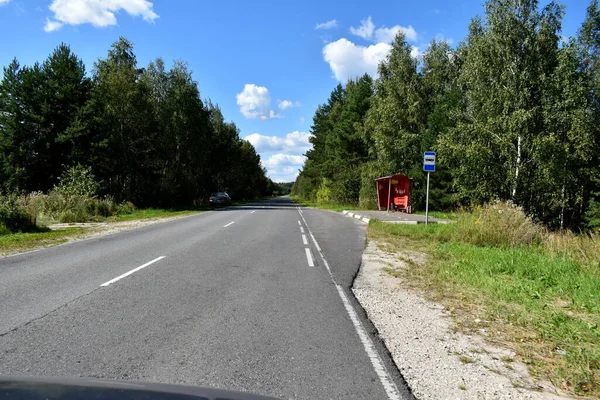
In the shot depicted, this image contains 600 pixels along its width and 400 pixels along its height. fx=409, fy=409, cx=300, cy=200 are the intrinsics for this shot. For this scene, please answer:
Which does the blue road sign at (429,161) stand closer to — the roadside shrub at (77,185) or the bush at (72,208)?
the bush at (72,208)

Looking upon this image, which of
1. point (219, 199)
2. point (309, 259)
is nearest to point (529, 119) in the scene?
point (309, 259)

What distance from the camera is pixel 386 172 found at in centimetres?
3628

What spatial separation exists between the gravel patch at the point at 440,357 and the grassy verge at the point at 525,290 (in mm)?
255

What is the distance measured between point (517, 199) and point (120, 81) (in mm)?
31396

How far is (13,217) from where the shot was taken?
15297 mm

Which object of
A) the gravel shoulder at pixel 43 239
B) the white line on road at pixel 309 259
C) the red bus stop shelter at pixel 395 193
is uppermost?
the red bus stop shelter at pixel 395 193

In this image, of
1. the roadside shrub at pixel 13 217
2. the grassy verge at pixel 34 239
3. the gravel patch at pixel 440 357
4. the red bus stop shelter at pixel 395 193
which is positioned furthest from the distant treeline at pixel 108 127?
the gravel patch at pixel 440 357

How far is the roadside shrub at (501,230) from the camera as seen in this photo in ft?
40.3

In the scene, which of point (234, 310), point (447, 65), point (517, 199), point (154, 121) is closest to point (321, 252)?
point (234, 310)

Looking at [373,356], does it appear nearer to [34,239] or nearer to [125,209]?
[34,239]

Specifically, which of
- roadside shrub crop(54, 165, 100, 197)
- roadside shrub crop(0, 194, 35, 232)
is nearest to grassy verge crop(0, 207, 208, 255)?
roadside shrub crop(0, 194, 35, 232)

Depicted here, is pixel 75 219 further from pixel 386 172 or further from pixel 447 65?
pixel 447 65

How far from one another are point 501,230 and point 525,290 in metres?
5.99

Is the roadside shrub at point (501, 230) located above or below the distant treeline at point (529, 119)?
below
